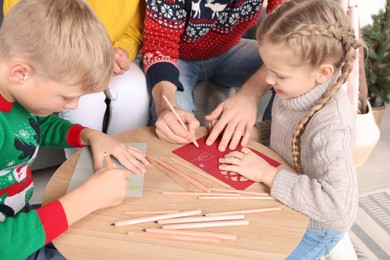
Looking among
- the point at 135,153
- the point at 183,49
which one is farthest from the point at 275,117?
the point at 183,49

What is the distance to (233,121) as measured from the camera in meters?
1.28

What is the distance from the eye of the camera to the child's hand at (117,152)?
1102 mm

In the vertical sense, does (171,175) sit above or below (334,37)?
below

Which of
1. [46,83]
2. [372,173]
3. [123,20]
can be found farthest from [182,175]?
[372,173]

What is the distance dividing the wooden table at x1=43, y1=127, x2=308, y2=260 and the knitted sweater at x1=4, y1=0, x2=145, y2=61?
67 centimetres

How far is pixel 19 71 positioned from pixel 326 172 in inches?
26.5

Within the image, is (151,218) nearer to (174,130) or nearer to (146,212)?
(146,212)

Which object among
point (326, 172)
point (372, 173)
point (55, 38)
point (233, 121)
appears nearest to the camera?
point (55, 38)

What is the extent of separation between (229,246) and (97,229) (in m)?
0.26

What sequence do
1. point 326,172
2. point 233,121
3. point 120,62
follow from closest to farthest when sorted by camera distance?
point 326,172, point 233,121, point 120,62

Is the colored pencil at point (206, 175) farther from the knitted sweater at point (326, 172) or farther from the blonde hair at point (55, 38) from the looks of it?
the blonde hair at point (55, 38)

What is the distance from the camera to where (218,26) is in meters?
1.62

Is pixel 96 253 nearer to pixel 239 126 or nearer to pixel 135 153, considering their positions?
pixel 135 153

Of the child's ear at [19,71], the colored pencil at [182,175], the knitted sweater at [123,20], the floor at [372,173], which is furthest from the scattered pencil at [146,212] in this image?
the floor at [372,173]
